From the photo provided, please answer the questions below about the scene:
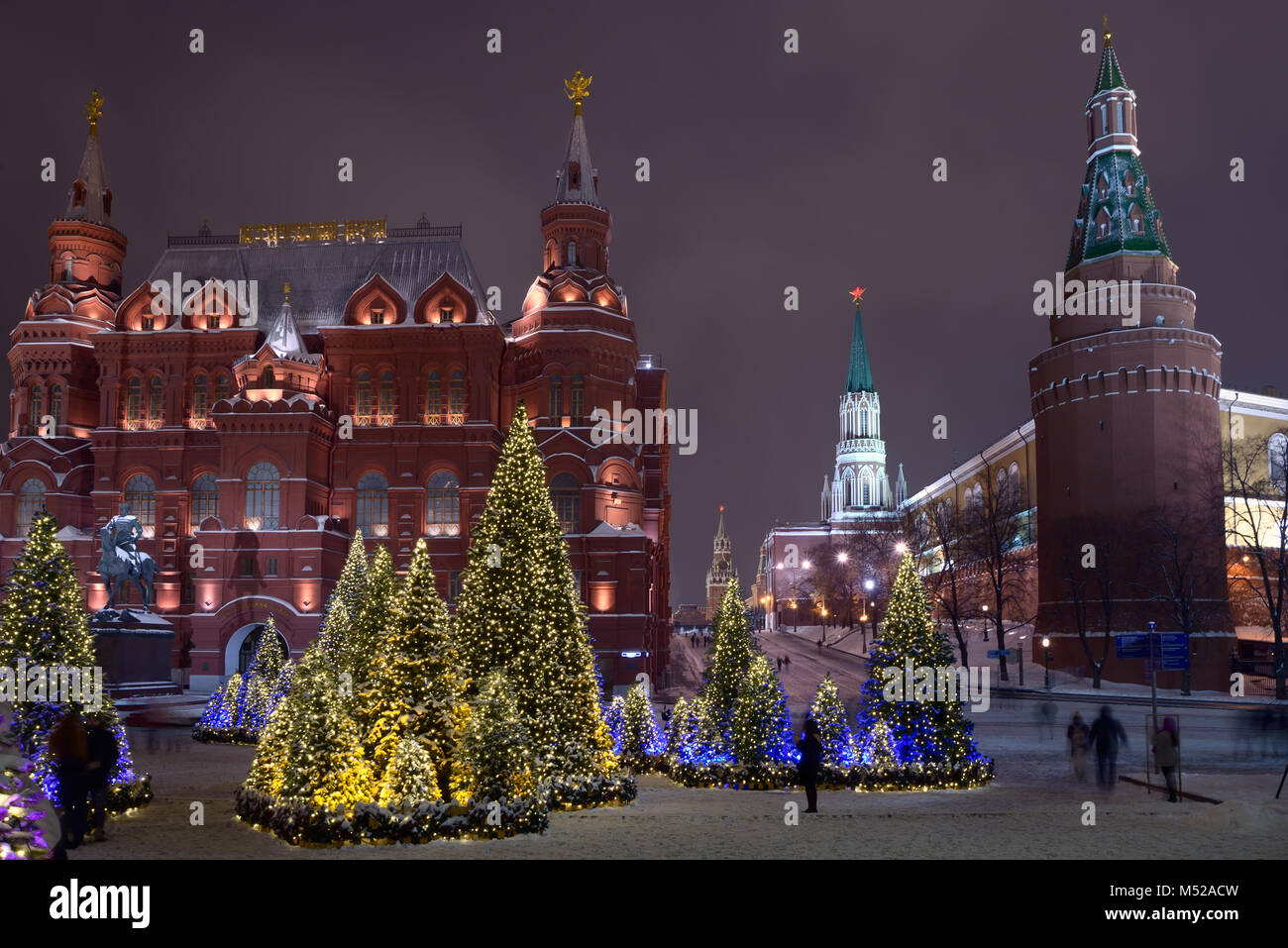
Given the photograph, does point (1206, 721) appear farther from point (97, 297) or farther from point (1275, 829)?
point (97, 297)

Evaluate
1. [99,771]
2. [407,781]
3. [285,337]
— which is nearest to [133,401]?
[285,337]

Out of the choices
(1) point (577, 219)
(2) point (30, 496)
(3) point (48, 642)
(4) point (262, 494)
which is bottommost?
(3) point (48, 642)

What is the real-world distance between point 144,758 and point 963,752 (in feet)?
61.7

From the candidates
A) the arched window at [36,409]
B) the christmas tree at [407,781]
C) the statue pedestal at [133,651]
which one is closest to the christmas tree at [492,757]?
the christmas tree at [407,781]

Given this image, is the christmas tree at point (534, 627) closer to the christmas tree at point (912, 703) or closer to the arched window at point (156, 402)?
the christmas tree at point (912, 703)

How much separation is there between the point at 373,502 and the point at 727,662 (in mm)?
36933

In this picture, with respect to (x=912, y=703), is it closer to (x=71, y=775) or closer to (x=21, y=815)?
(x=71, y=775)

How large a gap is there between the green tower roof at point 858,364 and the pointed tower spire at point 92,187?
109m

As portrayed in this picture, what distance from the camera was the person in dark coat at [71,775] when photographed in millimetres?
14414

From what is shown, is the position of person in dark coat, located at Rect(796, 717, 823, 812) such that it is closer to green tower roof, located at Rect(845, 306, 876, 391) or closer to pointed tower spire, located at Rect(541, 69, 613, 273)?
pointed tower spire, located at Rect(541, 69, 613, 273)

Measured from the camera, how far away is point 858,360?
157 m

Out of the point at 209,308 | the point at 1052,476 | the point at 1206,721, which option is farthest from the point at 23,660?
the point at 1052,476

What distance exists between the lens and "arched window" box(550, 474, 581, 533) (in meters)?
54.9

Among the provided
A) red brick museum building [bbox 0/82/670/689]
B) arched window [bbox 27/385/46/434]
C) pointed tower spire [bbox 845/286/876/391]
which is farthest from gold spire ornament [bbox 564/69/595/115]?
pointed tower spire [bbox 845/286/876/391]
